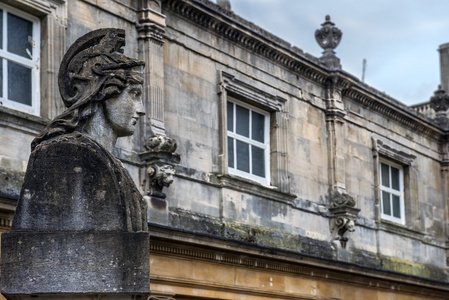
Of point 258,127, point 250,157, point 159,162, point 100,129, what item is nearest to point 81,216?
point 100,129

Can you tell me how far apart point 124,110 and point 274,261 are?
461 inches

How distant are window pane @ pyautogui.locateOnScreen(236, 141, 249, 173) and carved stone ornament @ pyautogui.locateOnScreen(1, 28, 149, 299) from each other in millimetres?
11896

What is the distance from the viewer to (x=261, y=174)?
18234 millimetres

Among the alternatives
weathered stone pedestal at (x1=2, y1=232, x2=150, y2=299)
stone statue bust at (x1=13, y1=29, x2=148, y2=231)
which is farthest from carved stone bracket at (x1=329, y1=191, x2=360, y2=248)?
weathered stone pedestal at (x1=2, y1=232, x2=150, y2=299)

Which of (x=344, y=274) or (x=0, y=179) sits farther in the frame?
(x=344, y=274)

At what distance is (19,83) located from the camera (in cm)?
1312

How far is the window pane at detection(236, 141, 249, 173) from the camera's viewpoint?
695 inches

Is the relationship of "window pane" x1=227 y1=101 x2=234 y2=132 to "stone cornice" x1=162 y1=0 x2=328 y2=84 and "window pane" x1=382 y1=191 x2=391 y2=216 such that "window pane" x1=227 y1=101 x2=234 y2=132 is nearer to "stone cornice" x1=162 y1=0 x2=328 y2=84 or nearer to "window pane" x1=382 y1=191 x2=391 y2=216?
"stone cornice" x1=162 y1=0 x2=328 y2=84

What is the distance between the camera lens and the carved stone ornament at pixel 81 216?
5.30 m

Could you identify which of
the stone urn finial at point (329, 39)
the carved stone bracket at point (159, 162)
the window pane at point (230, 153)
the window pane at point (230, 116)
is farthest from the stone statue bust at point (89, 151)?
the stone urn finial at point (329, 39)

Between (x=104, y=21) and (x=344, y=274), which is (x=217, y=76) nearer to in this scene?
(x=104, y=21)

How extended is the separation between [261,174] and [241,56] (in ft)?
7.01

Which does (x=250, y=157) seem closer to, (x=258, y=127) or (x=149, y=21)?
(x=258, y=127)

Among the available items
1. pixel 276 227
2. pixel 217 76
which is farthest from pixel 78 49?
pixel 276 227
